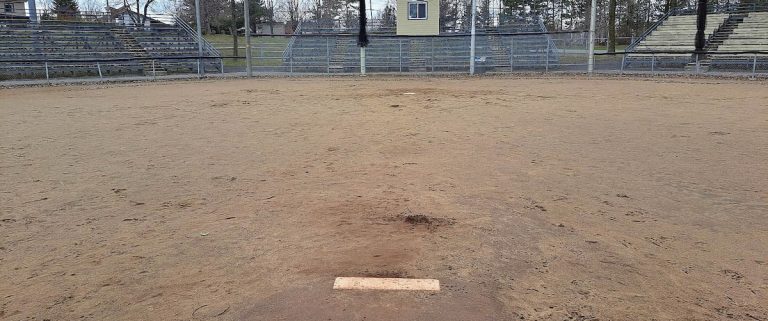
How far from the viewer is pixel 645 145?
8664 millimetres

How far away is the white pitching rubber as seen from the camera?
12.0ft

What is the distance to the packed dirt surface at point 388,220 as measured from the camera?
3535mm

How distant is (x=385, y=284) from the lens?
146 inches

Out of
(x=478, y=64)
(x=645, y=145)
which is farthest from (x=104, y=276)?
(x=478, y=64)

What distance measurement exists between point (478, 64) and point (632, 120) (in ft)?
69.2

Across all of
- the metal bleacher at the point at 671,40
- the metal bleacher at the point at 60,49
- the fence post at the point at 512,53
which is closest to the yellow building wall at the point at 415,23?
the fence post at the point at 512,53

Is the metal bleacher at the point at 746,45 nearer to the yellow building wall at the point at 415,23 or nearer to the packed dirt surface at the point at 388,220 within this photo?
the yellow building wall at the point at 415,23

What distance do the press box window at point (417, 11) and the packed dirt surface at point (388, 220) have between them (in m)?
27.4

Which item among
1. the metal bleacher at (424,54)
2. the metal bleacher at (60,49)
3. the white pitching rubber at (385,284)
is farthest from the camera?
the metal bleacher at (424,54)

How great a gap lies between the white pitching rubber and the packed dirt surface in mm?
77

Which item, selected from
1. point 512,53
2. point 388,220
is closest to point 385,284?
point 388,220

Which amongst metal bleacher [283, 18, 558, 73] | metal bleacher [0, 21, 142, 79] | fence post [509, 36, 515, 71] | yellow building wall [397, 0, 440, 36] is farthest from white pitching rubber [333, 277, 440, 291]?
yellow building wall [397, 0, 440, 36]

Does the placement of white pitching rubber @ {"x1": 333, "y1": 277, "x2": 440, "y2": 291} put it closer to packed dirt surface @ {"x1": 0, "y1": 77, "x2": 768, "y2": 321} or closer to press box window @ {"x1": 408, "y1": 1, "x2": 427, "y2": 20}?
packed dirt surface @ {"x1": 0, "y1": 77, "x2": 768, "y2": 321}

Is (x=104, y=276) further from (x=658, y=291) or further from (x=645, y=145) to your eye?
(x=645, y=145)
